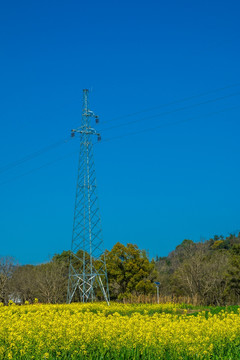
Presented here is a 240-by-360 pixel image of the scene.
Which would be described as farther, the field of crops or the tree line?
the tree line

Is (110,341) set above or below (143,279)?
below

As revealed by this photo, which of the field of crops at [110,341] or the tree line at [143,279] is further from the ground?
the tree line at [143,279]

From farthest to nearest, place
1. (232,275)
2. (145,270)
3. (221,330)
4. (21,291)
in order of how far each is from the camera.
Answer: (21,291) → (145,270) → (232,275) → (221,330)

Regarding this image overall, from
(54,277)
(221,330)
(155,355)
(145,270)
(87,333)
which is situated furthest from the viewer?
(54,277)

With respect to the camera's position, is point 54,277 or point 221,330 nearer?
point 221,330

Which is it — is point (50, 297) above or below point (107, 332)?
above

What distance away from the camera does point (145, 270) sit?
4184 centimetres

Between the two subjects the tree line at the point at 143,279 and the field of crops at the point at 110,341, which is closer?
the field of crops at the point at 110,341

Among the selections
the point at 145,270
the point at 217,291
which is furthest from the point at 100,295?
the point at 217,291

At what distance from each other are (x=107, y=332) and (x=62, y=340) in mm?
934

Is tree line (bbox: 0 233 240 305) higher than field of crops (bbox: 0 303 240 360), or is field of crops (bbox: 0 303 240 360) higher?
tree line (bbox: 0 233 240 305)

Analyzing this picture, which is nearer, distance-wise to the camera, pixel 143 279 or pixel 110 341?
pixel 110 341

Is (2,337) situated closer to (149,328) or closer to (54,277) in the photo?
(149,328)

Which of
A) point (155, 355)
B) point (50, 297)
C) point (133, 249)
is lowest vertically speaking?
point (155, 355)
